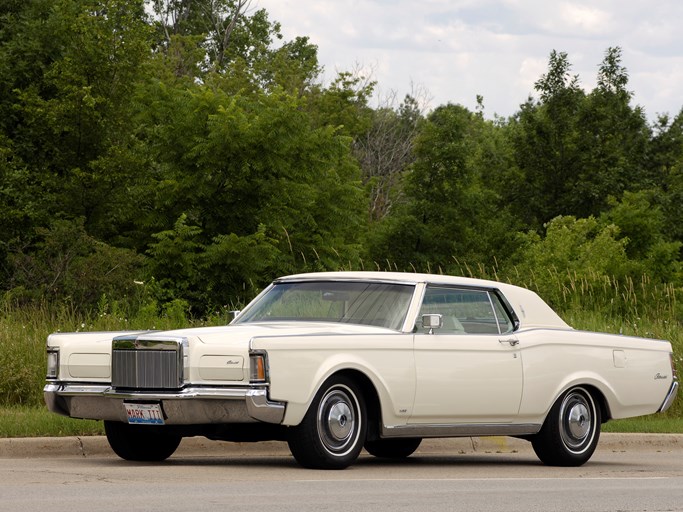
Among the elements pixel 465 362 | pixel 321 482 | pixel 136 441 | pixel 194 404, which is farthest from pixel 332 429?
pixel 136 441

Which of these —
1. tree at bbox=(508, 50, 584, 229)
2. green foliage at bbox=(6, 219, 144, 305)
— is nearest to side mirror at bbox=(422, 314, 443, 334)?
green foliage at bbox=(6, 219, 144, 305)

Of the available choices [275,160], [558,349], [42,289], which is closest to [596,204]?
[275,160]

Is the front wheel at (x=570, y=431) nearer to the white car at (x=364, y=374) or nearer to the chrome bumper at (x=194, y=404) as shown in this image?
the white car at (x=364, y=374)

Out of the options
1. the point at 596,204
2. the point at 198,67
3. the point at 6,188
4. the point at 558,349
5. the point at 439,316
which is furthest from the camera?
the point at 198,67

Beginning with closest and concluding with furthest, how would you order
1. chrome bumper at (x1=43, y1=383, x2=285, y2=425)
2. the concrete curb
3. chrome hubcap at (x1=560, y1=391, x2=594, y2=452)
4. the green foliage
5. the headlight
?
chrome bumper at (x1=43, y1=383, x2=285, y2=425)
the headlight
the concrete curb
chrome hubcap at (x1=560, y1=391, x2=594, y2=452)
the green foliage

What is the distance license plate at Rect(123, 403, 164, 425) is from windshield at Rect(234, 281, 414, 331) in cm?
162

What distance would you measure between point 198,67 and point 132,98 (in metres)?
29.1

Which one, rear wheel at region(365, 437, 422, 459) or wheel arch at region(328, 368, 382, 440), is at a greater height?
wheel arch at region(328, 368, 382, 440)

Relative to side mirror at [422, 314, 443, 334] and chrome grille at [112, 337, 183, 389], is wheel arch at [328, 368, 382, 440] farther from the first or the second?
chrome grille at [112, 337, 183, 389]

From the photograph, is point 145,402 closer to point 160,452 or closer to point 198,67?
point 160,452

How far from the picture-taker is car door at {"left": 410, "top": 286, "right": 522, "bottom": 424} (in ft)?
36.7

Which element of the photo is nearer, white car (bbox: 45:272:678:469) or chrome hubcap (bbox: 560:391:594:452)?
white car (bbox: 45:272:678:469)

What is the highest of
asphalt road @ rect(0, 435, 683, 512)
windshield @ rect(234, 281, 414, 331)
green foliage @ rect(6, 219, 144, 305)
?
green foliage @ rect(6, 219, 144, 305)

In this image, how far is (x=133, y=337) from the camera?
10.6 metres
